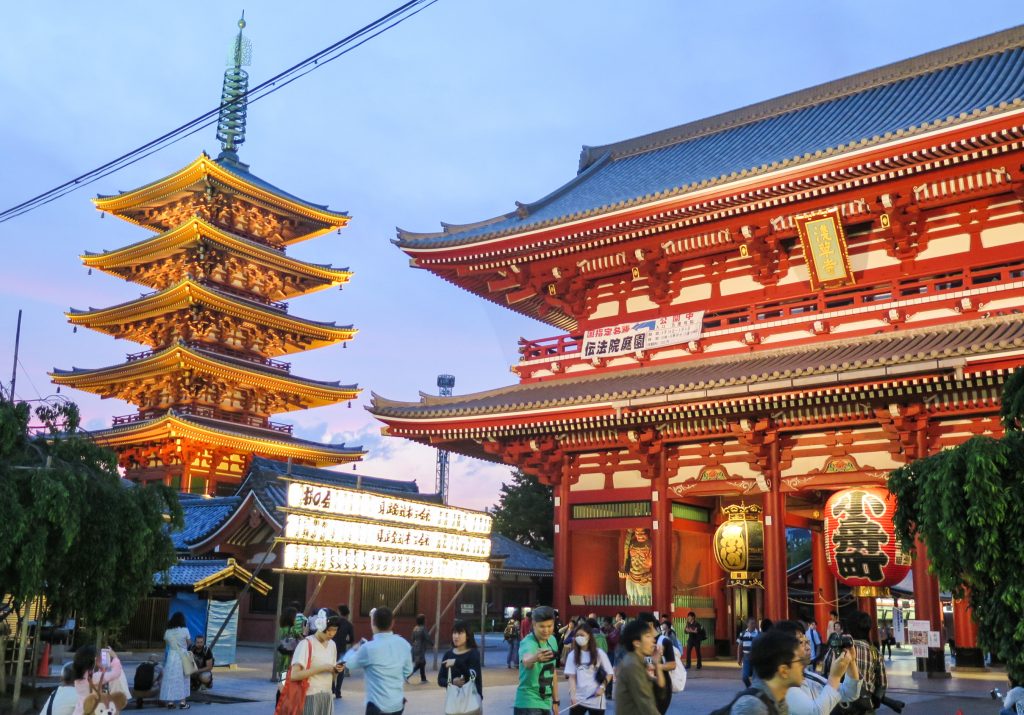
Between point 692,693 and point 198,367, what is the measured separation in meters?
31.1

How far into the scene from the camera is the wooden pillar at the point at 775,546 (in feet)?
61.0

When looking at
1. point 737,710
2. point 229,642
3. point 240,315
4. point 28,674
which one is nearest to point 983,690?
point 737,710

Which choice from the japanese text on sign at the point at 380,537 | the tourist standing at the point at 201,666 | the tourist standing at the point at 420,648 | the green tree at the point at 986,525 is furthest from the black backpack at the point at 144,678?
the green tree at the point at 986,525

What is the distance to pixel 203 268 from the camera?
147ft

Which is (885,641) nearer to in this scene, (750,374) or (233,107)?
(750,374)

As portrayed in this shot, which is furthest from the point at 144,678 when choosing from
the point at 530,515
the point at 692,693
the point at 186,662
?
the point at 530,515

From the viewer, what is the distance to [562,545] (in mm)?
21641

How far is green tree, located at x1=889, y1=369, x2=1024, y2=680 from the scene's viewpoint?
9.95 meters

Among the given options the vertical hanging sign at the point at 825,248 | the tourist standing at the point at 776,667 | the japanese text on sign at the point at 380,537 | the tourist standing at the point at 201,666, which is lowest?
the tourist standing at the point at 201,666

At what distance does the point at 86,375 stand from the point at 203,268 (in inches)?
321

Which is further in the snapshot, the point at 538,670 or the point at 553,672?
the point at 553,672

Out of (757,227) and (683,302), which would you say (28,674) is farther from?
(757,227)

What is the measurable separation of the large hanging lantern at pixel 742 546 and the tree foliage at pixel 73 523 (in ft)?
38.0

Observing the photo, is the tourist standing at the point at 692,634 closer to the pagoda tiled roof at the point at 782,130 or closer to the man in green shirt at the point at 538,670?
the pagoda tiled roof at the point at 782,130
